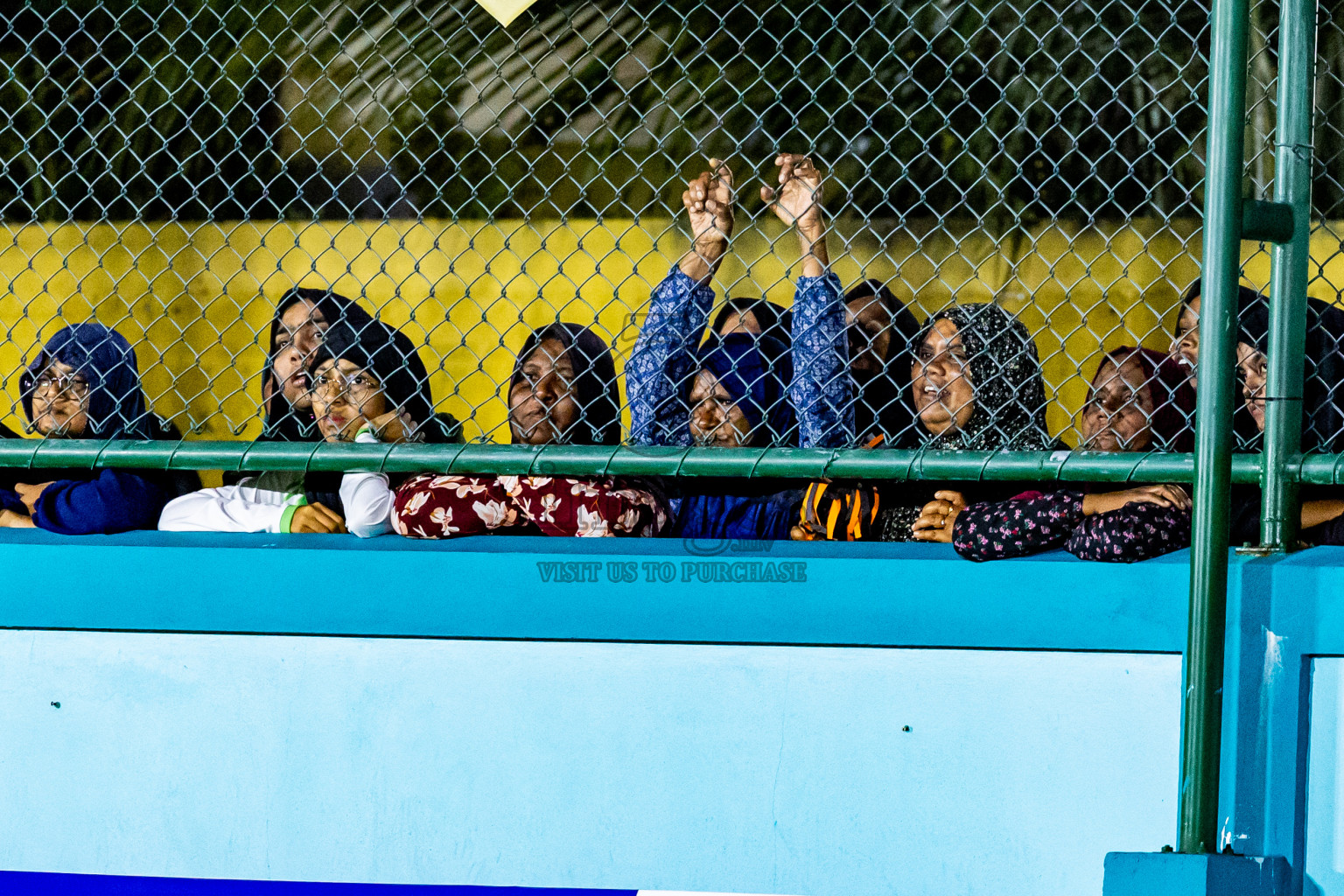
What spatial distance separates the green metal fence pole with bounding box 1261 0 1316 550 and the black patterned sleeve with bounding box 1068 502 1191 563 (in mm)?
145

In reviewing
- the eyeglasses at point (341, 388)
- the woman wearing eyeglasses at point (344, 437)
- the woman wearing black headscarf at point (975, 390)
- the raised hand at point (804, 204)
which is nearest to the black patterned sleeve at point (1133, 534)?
the woman wearing black headscarf at point (975, 390)

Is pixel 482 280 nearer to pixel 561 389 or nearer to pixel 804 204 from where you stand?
pixel 561 389

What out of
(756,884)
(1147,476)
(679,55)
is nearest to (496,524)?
(756,884)

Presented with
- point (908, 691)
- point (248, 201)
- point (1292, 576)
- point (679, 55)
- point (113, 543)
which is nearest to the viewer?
point (1292, 576)

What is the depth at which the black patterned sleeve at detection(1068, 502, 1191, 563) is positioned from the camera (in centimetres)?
231

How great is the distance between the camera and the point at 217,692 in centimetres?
253

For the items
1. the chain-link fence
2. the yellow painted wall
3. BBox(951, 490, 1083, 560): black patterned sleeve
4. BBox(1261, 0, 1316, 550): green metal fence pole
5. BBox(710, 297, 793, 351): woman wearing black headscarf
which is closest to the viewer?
BBox(1261, 0, 1316, 550): green metal fence pole

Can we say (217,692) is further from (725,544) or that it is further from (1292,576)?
(1292,576)

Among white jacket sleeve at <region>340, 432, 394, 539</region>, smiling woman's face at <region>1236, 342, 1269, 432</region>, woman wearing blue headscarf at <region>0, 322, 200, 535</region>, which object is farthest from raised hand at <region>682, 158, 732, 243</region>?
woman wearing blue headscarf at <region>0, 322, 200, 535</region>

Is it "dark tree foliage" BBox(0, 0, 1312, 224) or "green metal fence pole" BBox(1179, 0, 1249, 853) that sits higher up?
"dark tree foliage" BBox(0, 0, 1312, 224)

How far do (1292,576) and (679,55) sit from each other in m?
2.77

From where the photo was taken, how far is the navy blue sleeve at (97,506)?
2.69m

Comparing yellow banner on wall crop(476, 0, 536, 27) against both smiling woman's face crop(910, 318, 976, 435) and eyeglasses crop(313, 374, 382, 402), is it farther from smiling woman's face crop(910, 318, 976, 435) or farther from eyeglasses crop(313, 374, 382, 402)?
smiling woman's face crop(910, 318, 976, 435)

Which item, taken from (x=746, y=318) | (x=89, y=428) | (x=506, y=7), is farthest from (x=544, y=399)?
(x=506, y=7)
